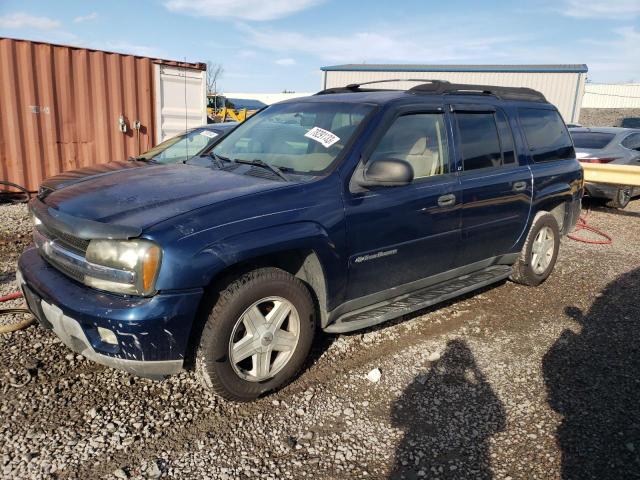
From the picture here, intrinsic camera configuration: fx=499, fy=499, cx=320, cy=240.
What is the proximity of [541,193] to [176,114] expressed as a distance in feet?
27.0

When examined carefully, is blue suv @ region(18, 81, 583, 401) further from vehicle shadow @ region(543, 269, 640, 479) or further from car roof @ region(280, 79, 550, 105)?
vehicle shadow @ region(543, 269, 640, 479)

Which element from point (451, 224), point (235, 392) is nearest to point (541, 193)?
point (451, 224)

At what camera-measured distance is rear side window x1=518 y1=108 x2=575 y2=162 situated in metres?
4.75

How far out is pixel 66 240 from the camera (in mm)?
2807

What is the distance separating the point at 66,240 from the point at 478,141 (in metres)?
3.19

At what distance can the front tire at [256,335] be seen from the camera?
106 inches

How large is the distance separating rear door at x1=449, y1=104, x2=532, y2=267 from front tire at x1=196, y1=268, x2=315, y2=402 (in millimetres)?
1668

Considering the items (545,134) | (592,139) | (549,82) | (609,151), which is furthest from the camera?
(549,82)

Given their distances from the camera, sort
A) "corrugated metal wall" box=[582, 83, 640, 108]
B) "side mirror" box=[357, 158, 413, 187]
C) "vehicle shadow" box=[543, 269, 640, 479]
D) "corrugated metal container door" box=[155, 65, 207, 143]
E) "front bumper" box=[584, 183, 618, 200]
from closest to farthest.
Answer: "vehicle shadow" box=[543, 269, 640, 479], "side mirror" box=[357, 158, 413, 187], "front bumper" box=[584, 183, 618, 200], "corrugated metal container door" box=[155, 65, 207, 143], "corrugated metal wall" box=[582, 83, 640, 108]

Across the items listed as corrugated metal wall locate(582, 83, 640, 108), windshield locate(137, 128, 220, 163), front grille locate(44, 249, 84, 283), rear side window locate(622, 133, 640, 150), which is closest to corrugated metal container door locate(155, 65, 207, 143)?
windshield locate(137, 128, 220, 163)

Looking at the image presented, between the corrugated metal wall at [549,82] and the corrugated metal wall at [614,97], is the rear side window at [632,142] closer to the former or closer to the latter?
the corrugated metal wall at [549,82]

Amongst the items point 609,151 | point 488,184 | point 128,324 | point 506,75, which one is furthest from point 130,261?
point 506,75

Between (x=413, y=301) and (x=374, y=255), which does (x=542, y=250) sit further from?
(x=374, y=255)

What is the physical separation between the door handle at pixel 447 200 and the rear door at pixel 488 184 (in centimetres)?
13
